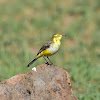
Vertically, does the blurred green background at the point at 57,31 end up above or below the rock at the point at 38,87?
above

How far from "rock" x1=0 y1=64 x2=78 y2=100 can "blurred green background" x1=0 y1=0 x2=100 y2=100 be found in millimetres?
2161

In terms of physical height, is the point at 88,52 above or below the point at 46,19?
below

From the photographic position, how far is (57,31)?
14367mm

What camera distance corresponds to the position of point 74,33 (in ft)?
46.2

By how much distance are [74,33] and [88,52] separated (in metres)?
2.28

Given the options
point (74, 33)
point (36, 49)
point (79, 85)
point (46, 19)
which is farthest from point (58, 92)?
point (46, 19)

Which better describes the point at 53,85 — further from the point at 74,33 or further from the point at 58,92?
the point at 74,33

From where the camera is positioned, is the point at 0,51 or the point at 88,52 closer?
the point at 0,51

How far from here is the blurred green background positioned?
9.66m

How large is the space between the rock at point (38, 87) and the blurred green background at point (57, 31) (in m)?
2.16

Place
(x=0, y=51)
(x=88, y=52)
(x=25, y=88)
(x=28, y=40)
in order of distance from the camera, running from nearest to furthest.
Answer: (x=25, y=88) → (x=0, y=51) → (x=88, y=52) → (x=28, y=40)

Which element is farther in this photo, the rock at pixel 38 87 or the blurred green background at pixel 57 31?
the blurred green background at pixel 57 31

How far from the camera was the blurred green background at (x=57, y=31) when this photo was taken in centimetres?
966

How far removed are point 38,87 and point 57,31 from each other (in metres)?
8.88
